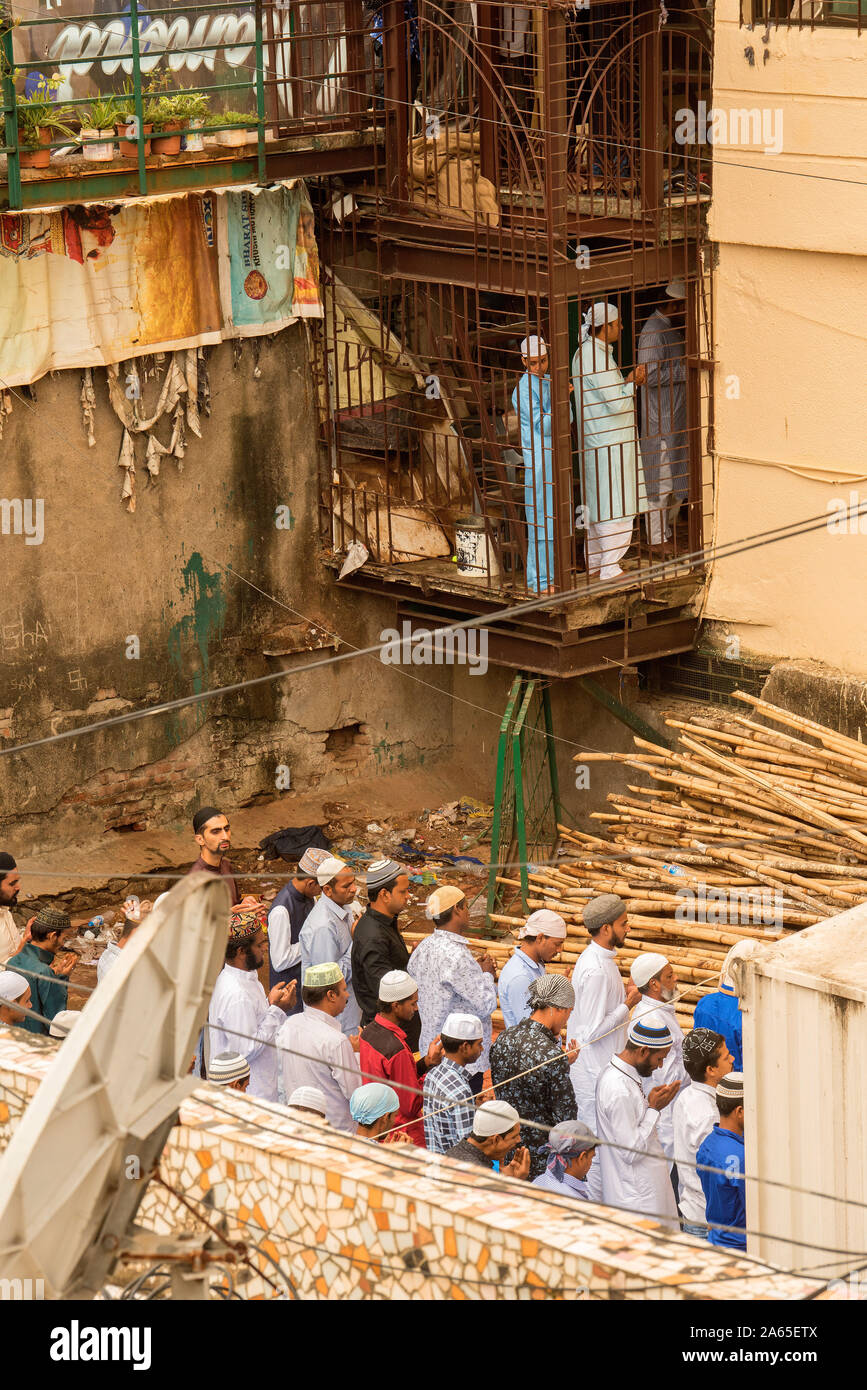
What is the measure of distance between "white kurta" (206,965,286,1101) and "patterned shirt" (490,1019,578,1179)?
1.34 metres

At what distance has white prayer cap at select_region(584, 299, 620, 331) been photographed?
1283 centimetres

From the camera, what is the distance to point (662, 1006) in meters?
8.92

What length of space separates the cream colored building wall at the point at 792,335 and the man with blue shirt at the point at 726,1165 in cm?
550

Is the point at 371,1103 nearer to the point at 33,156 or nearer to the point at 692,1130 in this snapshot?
the point at 692,1130

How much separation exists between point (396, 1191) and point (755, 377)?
7867mm

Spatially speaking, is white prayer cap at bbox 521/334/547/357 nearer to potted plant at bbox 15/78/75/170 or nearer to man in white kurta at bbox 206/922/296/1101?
potted plant at bbox 15/78/75/170

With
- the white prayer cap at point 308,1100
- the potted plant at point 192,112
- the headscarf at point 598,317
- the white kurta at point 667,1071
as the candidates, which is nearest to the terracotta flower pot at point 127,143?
the potted plant at point 192,112

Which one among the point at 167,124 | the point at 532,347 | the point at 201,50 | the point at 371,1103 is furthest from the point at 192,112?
the point at 371,1103

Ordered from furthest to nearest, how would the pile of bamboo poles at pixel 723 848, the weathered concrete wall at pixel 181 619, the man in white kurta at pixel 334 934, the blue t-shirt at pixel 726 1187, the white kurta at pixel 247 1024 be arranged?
the weathered concrete wall at pixel 181 619 → the pile of bamboo poles at pixel 723 848 → the man in white kurta at pixel 334 934 → the white kurta at pixel 247 1024 → the blue t-shirt at pixel 726 1187

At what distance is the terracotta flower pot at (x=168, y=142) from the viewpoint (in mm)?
12875

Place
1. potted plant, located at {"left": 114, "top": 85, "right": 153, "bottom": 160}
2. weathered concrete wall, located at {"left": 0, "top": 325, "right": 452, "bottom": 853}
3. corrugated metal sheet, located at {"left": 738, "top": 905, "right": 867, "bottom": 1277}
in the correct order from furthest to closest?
weathered concrete wall, located at {"left": 0, "top": 325, "right": 452, "bottom": 853}, potted plant, located at {"left": 114, "top": 85, "right": 153, "bottom": 160}, corrugated metal sheet, located at {"left": 738, "top": 905, "right": 867, "bottom": 1277}

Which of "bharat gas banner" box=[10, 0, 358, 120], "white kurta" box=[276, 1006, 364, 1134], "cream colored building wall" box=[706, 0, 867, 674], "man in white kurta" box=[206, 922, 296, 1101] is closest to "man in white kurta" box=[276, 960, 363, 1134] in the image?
"white kurta" box=[276, 1006, 364, 1134]

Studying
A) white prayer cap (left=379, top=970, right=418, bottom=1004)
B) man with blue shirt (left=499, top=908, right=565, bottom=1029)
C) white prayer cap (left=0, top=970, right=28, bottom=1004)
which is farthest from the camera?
man with blue shirt (left=499, top=908, right=565, bottom=1029)

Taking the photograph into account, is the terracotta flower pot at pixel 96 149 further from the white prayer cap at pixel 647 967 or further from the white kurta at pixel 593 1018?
the white prayer cap at pixel 647 967
